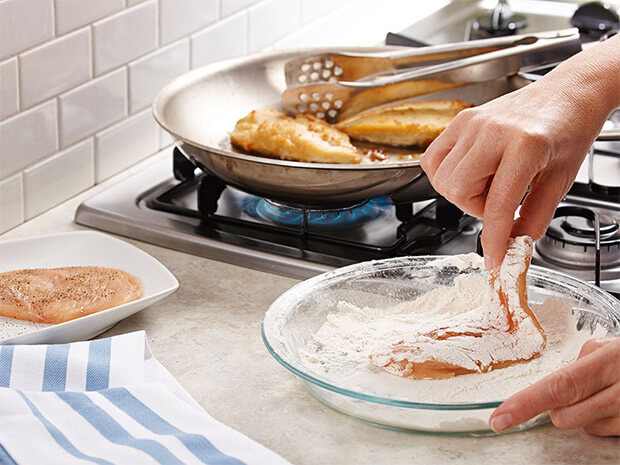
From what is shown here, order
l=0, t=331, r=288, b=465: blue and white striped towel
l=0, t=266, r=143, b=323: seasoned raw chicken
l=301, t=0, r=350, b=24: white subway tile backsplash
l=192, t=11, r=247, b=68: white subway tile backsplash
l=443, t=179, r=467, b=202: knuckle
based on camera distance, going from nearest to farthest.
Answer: l=0, t=331, r=288, b=465: blue and white striped towel < l=443, t=179, r=467, b=202: knuckle < l=0, t=266, r=143, b=323: seasoned raw chicken < l=192, t=11, r=247, b=68: white subway tile backsplash < l=301, t=0, r=350, b=24: white subway tile backsplash

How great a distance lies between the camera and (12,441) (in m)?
0.74

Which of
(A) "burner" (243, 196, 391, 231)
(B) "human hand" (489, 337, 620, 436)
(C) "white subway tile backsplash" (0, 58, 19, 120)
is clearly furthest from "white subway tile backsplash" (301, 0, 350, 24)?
(B) "human hand" (489, 337, 620, 436)

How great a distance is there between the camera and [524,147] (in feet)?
2.62

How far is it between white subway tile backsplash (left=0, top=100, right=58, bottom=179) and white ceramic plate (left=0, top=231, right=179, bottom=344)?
16cm

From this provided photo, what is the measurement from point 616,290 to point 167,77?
2.68 ft

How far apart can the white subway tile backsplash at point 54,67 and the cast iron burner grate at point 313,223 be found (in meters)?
0.18

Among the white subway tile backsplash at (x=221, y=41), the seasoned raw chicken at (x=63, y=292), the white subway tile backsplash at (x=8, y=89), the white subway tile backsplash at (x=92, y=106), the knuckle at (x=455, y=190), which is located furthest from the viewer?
the white subway tile backsplash at (x=221, y=41)

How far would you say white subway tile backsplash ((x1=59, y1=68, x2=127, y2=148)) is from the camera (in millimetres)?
1294

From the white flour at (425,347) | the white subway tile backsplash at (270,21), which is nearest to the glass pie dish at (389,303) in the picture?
the white flour at (425,347)

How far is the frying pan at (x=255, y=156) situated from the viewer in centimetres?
106

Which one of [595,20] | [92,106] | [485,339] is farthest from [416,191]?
[595,20]

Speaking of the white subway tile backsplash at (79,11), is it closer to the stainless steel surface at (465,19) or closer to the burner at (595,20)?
the stainless steel surface at (465,19)

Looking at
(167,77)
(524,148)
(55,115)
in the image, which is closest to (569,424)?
(524,148)

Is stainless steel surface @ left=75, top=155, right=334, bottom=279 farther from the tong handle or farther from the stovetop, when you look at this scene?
the tong handle
